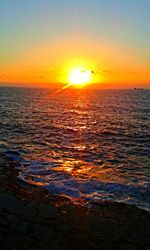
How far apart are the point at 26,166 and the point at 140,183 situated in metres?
7.88

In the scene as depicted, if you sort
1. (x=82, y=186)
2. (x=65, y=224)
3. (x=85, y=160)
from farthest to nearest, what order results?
(x=85, y=160), (x=82, y=186), (x=65, y=224)

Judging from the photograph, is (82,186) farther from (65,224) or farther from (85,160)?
(85,160)

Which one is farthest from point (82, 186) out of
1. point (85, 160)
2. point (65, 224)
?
point (85, 160)

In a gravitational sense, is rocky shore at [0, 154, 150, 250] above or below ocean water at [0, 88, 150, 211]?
below

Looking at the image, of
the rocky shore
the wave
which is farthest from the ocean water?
the rocky shore

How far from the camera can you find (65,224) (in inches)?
443

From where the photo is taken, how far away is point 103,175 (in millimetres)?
18031

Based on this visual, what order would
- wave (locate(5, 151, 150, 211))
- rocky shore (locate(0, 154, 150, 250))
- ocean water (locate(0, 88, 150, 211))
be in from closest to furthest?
1. rocky shore (locate(0, 154, 150, 250))
2. wave (locate(5, 151, 150, 211))
3. ocean water (locate(0, 88, 150, 211))

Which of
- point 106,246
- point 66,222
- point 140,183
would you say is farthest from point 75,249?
point 140,183

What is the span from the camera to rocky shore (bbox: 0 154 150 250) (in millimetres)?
9953

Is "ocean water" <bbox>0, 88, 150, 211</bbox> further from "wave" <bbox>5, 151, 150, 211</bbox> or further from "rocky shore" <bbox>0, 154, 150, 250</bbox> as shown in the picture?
"rocky shore" <bbox>0, 154, 150, 250</bbox>

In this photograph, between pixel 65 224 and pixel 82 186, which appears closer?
pixel 65 224

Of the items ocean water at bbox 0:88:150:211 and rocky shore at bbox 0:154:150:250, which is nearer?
rocky shore at bbox 0:154:150:250

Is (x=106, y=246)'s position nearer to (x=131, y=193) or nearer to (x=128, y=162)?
(x=131, y=193)
